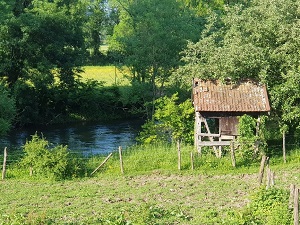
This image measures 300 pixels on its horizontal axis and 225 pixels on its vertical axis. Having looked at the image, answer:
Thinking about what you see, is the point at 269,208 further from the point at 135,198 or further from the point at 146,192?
the point at 146,192

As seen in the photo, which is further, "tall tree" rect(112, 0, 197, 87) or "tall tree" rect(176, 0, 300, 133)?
"tall tree" rect(112, 0, 197, 87)

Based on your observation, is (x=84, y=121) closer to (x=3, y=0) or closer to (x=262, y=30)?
(x=3, y=0)

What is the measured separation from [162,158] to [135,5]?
17.7 metres

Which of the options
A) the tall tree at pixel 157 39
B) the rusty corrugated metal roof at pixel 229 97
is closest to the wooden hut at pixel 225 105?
the rusty corrugated metal roof at pixel 229 97

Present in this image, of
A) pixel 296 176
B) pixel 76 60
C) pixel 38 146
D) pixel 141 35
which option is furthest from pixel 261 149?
pixel 76 60

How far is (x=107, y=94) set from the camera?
47000 millimetres

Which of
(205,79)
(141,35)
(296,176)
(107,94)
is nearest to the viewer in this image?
(296,176)

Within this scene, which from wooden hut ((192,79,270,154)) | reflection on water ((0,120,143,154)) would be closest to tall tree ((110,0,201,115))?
reflection on water ((0,120,143,154))

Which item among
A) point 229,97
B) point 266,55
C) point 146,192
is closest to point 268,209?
point 146,192

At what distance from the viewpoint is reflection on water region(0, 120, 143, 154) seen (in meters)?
35.3

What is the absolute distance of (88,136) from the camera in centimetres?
3909

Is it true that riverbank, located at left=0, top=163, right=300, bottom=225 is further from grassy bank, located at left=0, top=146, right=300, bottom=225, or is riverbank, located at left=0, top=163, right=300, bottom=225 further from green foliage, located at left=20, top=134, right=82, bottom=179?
green foliage, located at left=20, top=134, right=82, bottom=179

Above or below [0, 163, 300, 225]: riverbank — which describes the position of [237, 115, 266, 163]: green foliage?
above

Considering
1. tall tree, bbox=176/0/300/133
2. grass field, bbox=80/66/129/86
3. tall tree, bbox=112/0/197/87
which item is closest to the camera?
tall tree, bbox=176/0/300/133
